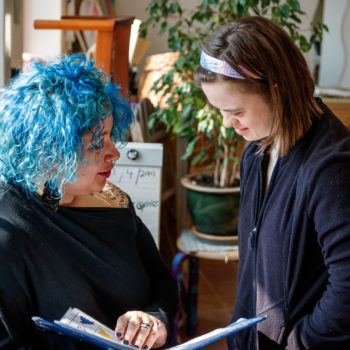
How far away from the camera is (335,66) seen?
389 cm

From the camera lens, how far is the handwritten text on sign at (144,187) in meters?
1.72

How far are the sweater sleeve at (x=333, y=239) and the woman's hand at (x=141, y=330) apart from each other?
37cm

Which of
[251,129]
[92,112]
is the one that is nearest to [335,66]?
[251,129]

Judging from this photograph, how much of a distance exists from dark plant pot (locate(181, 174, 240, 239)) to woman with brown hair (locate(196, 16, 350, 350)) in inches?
44.6

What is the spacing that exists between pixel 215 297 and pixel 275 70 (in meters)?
2.27

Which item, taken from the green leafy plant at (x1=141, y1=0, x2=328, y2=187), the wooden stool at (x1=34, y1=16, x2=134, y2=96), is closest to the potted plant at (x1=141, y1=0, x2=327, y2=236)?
the green leafy plant at (x1=141, y1=0, x2=328, y2=187)

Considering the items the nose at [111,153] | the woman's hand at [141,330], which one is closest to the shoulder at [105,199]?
the nose at [111,153]

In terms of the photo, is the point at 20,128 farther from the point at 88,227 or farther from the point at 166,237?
the point at 166,237

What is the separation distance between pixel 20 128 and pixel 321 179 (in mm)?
668

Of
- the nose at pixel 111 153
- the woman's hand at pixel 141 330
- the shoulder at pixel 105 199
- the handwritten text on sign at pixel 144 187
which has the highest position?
the nose at pixel 111 153

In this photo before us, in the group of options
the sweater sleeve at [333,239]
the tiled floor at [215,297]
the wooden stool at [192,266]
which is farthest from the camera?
the tiled floor at [215,297]

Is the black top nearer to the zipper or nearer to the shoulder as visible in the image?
the shoulder

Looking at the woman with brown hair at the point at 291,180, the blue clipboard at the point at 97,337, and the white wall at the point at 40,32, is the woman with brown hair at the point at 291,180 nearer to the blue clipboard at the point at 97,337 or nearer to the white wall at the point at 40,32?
the blue clipboard at the point at 97,337

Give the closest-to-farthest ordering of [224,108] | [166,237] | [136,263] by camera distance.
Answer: [224,108]
[136,263]
[166,237]
